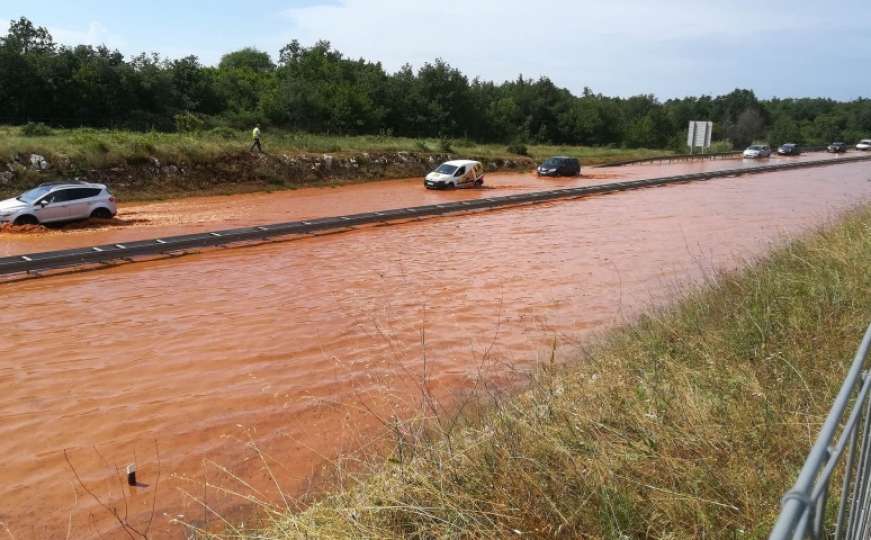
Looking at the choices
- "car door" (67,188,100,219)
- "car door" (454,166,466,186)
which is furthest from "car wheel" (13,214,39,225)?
"car door" (454,166,466,186)

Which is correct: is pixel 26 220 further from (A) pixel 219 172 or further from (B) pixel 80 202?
(A) pixel 219 172

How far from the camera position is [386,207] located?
2944 centimetres

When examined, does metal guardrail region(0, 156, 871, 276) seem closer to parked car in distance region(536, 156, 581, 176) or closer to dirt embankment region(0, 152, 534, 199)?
parked car in distance region(536, 156, 581, 176)

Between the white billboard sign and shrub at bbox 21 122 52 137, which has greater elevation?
shrub at bbox 21 122 52 137

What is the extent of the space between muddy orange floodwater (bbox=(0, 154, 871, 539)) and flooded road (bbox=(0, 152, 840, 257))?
1560 mm

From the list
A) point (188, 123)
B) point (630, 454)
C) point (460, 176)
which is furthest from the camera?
point (188, 123)

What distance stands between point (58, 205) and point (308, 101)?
3923 centimetres

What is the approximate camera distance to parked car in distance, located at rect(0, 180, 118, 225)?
2166 cm

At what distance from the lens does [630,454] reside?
4391mm

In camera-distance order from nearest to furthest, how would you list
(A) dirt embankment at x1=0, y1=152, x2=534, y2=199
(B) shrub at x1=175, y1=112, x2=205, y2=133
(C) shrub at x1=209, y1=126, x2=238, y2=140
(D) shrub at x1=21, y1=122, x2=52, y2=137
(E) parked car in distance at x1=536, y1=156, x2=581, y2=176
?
(A) dirt embankment at x1=0, y1=152, x2=534, y2=199, (D) shrub at x1=21, y1=122, x2=52, y2=137, (C) shrub at x1=209, y1=126, x2=238, y2=140, (E) parked car in distance at x1=536, y1=156, x2=581, y2=176, (B) shrub at x1=175, y1=112, x2=205, y2=133

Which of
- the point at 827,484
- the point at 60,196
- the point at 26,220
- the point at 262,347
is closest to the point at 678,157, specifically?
the point at 60,196

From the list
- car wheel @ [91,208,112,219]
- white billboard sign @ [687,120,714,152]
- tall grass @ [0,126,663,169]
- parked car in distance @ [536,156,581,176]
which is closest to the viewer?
car wheel @ [91,208,112,219]

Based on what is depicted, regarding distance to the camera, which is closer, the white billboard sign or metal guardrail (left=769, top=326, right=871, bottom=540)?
metal guardrail (left=769, top=326, right=871, bottom=540)

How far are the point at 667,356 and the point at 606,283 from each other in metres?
8.35
